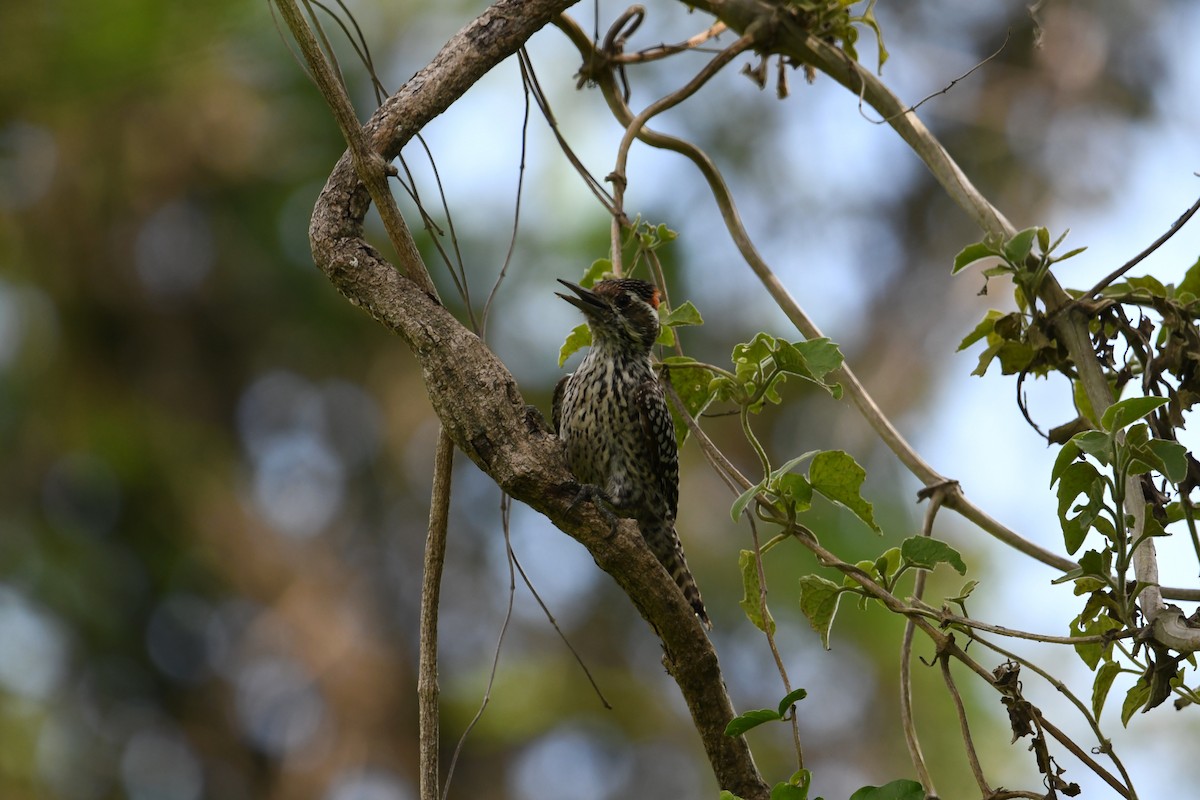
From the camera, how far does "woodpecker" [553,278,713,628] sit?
356 cm

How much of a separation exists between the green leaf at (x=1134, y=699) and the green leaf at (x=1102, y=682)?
39 millimetres

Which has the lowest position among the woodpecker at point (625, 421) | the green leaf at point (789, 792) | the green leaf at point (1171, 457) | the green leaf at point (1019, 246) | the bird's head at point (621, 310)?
the green leaf at point (789, 792)

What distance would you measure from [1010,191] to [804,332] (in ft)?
A: 15.3

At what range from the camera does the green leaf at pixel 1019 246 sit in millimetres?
2055

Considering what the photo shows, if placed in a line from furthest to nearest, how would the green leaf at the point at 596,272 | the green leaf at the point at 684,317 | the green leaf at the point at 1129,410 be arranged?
1. the green leaf at the point at 596,272
2. the green leaf at the point at 684,317
3. the green leaf at the point at 1129,410

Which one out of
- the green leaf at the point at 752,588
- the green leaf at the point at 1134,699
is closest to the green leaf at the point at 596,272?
the green leaf at the point at 752,588

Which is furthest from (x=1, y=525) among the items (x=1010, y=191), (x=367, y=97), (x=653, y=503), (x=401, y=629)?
(x=1010, y=191)

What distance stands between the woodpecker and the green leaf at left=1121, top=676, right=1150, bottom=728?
1.65 meters

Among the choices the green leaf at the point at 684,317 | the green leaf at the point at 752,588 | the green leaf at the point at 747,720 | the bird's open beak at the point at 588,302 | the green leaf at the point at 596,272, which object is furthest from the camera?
the bird's open beak at the point at 588,302

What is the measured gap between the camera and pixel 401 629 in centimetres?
801

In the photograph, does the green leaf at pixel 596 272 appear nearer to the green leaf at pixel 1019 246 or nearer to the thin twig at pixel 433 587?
the thin twig at pixel 433 587

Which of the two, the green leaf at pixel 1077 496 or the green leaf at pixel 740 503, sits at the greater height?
the green leaf at pixel 740 503

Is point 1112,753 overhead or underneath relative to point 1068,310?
underneath

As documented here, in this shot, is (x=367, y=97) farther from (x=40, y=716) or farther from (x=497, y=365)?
(x=497, y=365)
